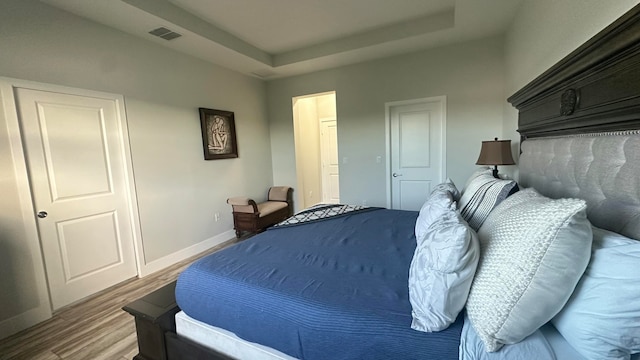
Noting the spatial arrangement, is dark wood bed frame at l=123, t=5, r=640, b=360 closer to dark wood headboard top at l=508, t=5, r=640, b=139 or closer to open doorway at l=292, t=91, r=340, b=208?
dark wood headboard top at l=508, t=5, r=640, b=139

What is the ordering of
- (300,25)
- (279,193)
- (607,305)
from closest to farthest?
(607,305) → (300,25) → (279,193)

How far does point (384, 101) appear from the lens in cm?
406

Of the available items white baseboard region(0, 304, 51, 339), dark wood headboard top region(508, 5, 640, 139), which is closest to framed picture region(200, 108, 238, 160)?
white baseboard region(0, 304, 51, 339)

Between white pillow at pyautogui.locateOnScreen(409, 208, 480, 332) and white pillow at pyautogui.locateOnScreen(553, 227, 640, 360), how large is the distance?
0.27 metres

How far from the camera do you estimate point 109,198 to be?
270 centimetres

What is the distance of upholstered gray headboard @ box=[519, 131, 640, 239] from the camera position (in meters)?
0.87

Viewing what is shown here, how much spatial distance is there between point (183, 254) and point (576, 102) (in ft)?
13.0

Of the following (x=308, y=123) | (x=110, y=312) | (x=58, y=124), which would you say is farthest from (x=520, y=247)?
(x=308, y=123)

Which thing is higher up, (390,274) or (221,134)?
(221,134)

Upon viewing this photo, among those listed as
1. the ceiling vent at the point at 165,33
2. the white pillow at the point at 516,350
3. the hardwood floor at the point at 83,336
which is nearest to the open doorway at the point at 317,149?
the ceiling vent at the point at 165,33

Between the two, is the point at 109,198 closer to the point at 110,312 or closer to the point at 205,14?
the point at 110,312

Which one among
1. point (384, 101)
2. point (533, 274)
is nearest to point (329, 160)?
point (384, 101)

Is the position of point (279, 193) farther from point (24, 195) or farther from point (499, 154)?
point (499, 154)

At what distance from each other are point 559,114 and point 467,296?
1201mm
